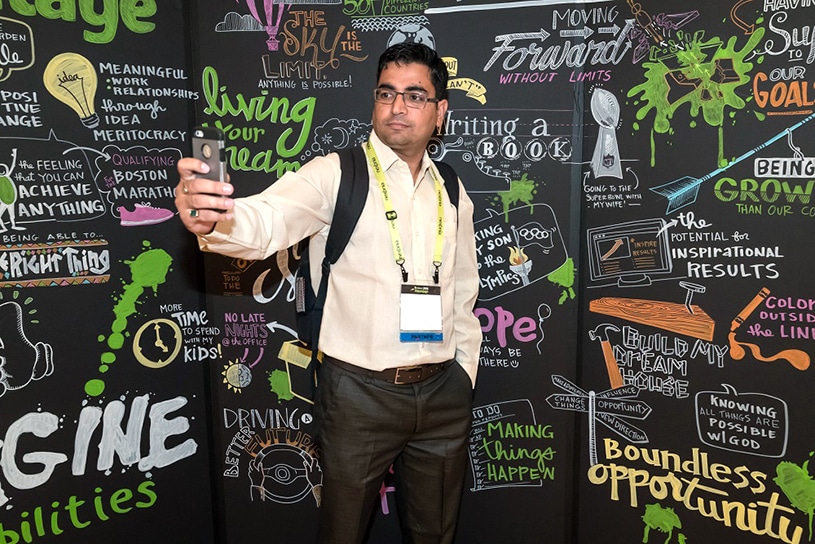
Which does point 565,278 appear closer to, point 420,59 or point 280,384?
point 420,59

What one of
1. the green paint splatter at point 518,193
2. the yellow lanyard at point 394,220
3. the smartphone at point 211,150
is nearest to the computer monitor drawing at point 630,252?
the green paint splatter at point 518,193

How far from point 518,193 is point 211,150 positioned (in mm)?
1436

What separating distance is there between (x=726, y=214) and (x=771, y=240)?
0.56ft

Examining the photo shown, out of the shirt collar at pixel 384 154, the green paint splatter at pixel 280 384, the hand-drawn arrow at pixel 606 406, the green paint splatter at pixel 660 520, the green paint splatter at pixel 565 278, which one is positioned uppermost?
the shirt collar at pixel 384 154

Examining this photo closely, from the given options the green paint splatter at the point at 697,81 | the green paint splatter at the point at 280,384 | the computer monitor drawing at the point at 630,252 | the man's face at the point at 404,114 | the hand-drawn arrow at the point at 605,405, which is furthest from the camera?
the green paint splatter at the point at 280,384

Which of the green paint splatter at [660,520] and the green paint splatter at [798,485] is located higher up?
the green paint splatter at [798,485]

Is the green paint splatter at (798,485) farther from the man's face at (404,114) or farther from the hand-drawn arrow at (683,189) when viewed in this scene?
the man's face at (404,114)

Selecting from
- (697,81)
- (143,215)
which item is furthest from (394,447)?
(697,81)

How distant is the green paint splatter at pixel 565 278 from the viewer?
2.63 meters

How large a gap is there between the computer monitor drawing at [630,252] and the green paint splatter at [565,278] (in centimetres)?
8

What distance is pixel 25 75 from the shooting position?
2309 millimetres

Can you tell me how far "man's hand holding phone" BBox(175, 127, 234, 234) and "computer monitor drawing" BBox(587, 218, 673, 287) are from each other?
1.55m

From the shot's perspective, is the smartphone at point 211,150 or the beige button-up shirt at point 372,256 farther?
the beige button-up shirt at point 372,256

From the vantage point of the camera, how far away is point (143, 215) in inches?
103
